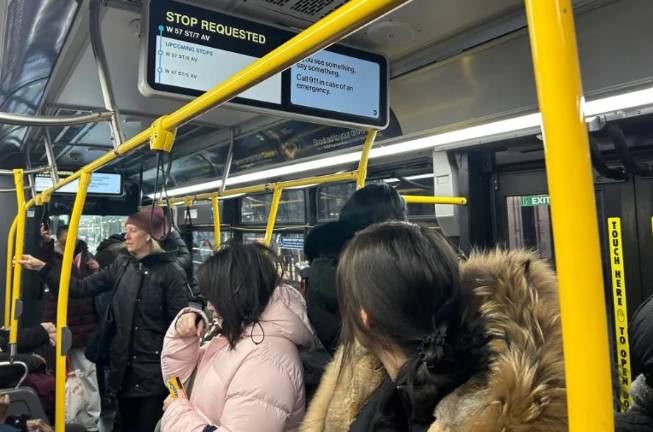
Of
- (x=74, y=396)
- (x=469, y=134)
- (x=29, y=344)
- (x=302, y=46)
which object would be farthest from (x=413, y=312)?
(x=74, y=396)

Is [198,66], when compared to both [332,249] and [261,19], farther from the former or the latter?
[332,249]

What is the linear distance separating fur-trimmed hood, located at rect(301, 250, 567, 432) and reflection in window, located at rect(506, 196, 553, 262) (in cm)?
211

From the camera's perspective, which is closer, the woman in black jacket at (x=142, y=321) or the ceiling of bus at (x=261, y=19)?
the ceiling of bus at (x=261, y=19)

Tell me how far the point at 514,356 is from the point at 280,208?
4.59 m

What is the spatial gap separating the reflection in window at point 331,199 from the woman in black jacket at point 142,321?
6.07 ft

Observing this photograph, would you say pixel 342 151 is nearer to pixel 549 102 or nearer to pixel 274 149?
pixel 274 149

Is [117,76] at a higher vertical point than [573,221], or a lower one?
higher

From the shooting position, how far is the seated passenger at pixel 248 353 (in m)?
1.29

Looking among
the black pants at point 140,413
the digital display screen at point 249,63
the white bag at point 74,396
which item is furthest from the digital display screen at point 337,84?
the white bag at point 74,396

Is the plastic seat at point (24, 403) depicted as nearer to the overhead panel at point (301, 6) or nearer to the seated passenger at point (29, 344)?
the seated passenger at point (29, 344)

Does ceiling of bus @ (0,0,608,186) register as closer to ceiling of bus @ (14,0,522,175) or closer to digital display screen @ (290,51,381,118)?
ceiling of bus @ (14,0,522,175)

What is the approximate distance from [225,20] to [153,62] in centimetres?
40

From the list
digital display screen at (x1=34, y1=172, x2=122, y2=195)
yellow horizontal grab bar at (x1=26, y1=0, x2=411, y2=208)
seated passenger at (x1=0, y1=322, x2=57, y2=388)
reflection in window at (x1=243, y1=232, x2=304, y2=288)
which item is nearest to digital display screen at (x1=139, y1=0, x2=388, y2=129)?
yellow horizontal grab bar at (x1=26, y1=0, x2=411, y2=208)

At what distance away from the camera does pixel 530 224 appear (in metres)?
2.86
